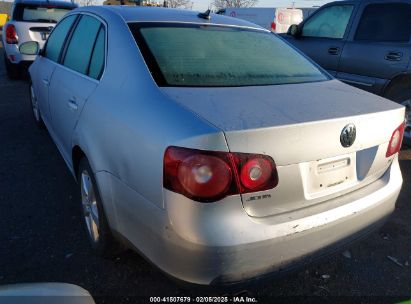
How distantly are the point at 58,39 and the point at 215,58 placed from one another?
2.09 m

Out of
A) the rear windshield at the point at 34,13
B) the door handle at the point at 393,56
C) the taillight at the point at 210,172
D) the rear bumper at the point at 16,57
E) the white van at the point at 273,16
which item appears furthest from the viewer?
the white van at the point at 273,16

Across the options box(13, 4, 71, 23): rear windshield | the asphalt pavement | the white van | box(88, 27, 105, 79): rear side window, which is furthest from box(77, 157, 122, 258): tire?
the white van

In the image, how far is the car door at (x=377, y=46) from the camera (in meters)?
4.69

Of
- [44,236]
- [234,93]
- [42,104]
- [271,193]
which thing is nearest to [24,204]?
[44,236]

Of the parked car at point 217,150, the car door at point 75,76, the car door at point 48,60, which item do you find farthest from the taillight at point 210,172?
the car door at point 48,60

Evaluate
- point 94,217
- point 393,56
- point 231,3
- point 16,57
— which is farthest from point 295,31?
point 231,3

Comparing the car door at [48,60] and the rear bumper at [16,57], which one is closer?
the car door at [48,60]

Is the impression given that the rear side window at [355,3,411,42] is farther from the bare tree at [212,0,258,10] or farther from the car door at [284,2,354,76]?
the bare tree at [212,0,258,10]

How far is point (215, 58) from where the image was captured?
2.49 metres

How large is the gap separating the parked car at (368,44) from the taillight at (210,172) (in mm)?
3689

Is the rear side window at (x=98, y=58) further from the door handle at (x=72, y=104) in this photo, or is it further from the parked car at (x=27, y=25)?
the parked car at (x=27, y=25)

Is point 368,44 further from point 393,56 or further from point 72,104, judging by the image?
point 72,104

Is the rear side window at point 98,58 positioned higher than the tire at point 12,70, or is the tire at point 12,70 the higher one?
the rear side window at point 98,58

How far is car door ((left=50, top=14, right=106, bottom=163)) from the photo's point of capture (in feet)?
8.66
